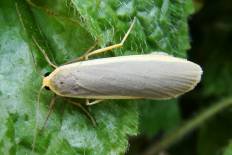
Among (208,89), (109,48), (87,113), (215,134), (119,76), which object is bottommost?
(215,134)

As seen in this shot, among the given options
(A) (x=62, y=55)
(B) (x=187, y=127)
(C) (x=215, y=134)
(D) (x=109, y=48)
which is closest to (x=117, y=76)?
(D) (x=109, y=48)

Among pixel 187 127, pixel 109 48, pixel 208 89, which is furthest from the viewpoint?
pixel 208 89

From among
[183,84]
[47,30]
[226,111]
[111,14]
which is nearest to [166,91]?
[183,84]

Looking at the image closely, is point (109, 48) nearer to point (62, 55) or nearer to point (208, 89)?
point (62, 55)

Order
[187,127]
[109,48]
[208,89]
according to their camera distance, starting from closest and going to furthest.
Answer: [109,48], [187,127], [208,89]

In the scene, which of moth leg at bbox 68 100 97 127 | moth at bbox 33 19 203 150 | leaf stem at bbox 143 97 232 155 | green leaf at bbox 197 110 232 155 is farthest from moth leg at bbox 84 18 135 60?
green leaf at bbox 197 110 232 155

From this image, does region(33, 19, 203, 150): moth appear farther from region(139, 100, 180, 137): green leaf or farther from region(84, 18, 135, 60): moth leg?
region(139, 100, 180, 137): green leaf

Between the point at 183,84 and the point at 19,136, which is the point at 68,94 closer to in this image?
the point at 19,136
